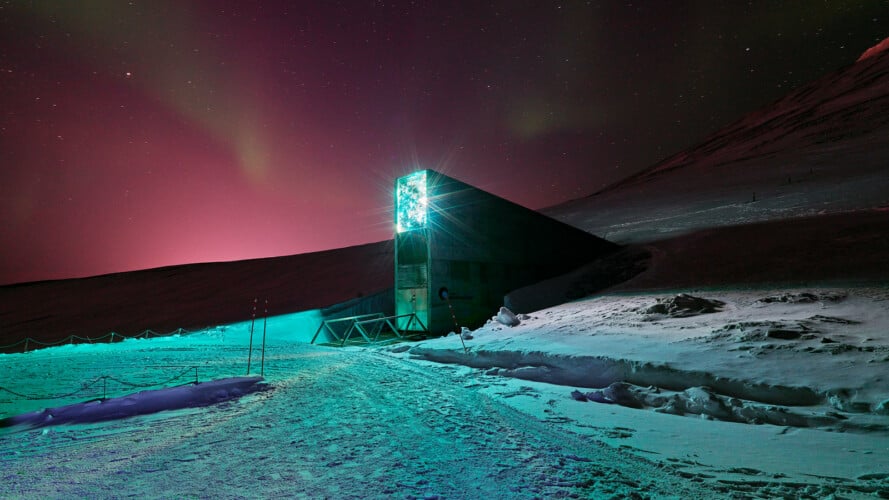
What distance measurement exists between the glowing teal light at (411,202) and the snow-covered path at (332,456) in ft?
43.4

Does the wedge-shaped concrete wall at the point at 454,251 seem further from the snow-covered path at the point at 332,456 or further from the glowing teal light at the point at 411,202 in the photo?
the snow-covered path at the point at 332,456

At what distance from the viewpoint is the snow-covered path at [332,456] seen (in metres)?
3.67

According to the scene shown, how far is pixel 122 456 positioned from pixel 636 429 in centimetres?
614

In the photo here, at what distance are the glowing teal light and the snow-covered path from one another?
13215mm

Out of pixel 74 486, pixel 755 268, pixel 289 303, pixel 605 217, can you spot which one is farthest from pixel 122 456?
pixel 605 217

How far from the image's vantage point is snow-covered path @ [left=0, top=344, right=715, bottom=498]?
3668mm

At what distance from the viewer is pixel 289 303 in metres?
43.6

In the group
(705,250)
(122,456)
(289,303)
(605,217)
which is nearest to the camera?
(122,456)

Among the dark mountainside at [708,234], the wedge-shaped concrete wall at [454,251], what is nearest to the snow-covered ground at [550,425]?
the dark mountainside at [708,234]

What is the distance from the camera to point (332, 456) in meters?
4.45

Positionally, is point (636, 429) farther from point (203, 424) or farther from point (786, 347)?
point (203, 424)

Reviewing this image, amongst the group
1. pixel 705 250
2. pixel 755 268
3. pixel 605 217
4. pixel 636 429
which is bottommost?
pixel 636 429

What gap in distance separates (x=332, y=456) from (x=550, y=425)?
2.91m

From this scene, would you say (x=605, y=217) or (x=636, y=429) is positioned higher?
(x=605, y=217)
